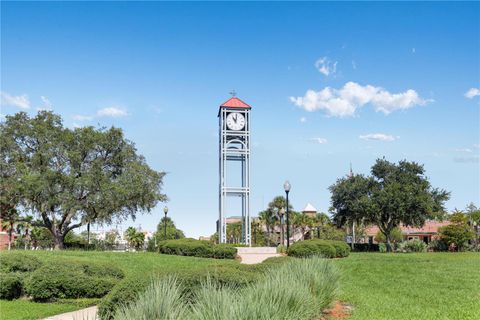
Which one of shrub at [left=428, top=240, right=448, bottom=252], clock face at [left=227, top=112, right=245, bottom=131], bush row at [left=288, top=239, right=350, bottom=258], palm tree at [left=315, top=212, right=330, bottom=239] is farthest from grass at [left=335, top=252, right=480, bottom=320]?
palm tree at [left=315, top=212, right=330, bottom=239]

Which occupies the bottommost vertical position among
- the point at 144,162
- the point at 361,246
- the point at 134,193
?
the point at 361,246

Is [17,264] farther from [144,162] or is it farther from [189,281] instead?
[144,162]

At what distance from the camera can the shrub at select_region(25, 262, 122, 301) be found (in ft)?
38.1

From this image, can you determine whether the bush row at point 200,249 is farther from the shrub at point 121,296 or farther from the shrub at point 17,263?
the shrub at point 121,296

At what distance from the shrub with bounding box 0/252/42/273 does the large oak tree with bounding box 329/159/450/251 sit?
31694 mm

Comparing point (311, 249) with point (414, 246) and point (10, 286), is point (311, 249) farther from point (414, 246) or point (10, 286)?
point (414, 246)

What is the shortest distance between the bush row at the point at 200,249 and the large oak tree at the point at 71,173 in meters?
7.71

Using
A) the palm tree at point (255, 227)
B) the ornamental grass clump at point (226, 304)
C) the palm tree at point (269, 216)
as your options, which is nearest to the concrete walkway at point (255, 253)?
the ornamental grass clump at point (226, 304)

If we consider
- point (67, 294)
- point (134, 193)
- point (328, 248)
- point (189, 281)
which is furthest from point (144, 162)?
point (189, 281)

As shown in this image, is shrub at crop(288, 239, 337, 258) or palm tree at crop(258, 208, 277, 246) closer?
shrub at crop(288, 239, 337, 258)

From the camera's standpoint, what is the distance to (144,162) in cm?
3688

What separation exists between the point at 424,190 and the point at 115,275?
34.4m

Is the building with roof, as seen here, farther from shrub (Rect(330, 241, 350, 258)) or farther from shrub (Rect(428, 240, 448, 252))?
shrub (Rect(330, 241, 350, 258))

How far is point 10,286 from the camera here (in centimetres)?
1212
